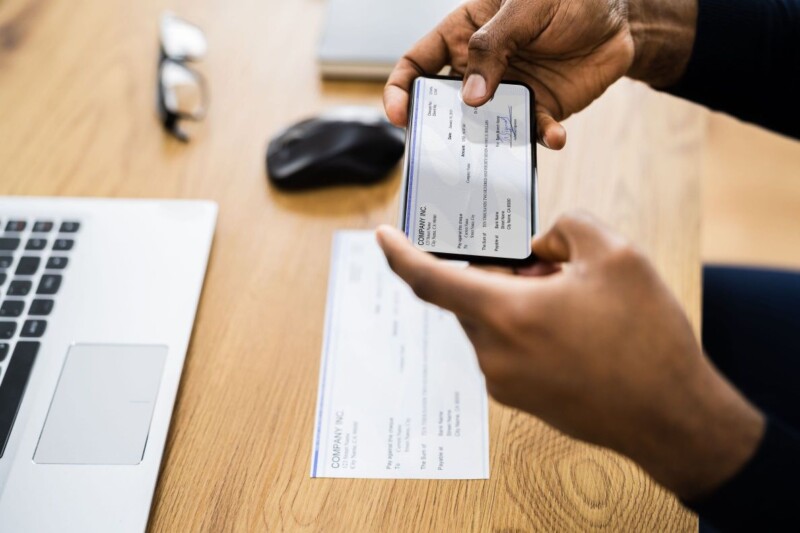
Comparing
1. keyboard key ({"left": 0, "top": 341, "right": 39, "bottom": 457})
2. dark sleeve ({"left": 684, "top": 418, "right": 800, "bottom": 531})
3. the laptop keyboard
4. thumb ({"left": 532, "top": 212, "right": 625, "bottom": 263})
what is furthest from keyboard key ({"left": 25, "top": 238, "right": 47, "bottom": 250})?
dark sleeve ({"left": 684, "top": 418, "right": 800, "bottom": 531})

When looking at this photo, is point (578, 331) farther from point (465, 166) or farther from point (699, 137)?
point (699, 137)

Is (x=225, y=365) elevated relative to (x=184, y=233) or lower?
lower

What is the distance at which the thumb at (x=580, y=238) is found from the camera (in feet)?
1.29

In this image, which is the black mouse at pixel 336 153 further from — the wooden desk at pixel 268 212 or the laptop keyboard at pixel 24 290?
the laptop keyboard at pixel 24 290

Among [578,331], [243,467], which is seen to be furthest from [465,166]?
[243,467]

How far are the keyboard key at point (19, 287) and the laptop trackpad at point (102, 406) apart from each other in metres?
Result: 0.08

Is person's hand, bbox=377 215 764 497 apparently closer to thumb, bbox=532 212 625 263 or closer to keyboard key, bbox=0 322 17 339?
thumb, bbox=532 212 625 263

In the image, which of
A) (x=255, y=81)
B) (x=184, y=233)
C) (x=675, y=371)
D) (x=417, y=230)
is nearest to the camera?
(x=675, y=371)

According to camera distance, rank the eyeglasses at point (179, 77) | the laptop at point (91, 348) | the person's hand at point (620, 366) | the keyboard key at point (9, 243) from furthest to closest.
A: 1. the eyeglasses at point (179, 77)
2. the keyboard key at point (9, 243)
3. the laptop at point (91, 348)
4. the person's hand at point (620, 366)

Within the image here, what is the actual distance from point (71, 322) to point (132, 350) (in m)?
0.06

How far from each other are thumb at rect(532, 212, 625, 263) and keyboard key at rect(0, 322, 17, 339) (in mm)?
459

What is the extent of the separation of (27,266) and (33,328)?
0.07 metres

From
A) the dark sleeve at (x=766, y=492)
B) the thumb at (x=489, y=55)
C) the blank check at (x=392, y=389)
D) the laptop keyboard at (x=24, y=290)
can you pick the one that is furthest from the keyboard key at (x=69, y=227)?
the dark sleeve at (x=766, y=492)

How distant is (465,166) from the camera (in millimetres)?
526
